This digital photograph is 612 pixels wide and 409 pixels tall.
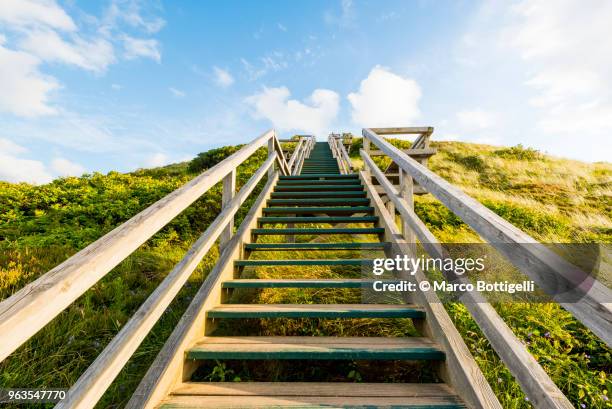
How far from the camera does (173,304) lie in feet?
9.73

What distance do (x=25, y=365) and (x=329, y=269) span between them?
2.55m

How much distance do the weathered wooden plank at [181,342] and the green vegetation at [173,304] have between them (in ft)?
0.85

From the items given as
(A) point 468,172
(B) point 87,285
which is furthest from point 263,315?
(A) point 468,172

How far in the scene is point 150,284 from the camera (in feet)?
10.8

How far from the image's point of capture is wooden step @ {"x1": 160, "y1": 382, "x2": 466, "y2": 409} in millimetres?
1518

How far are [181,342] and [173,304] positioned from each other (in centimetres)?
135

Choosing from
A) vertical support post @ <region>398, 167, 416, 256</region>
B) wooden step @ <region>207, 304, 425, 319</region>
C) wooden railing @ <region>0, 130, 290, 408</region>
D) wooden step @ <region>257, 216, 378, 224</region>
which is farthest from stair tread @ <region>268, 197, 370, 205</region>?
wooden railing @ <region>0, 130, 290, 408</region>

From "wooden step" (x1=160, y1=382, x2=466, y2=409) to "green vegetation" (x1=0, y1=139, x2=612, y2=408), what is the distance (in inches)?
11.2

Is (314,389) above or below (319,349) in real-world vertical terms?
below

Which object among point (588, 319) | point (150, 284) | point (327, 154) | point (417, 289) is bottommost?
point (150, 284)

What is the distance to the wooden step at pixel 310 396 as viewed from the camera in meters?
1.52

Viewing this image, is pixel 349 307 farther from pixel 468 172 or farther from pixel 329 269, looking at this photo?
pixel 468 172

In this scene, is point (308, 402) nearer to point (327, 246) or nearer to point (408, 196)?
point (327, 246)

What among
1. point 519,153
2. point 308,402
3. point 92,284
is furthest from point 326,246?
point 519,153
